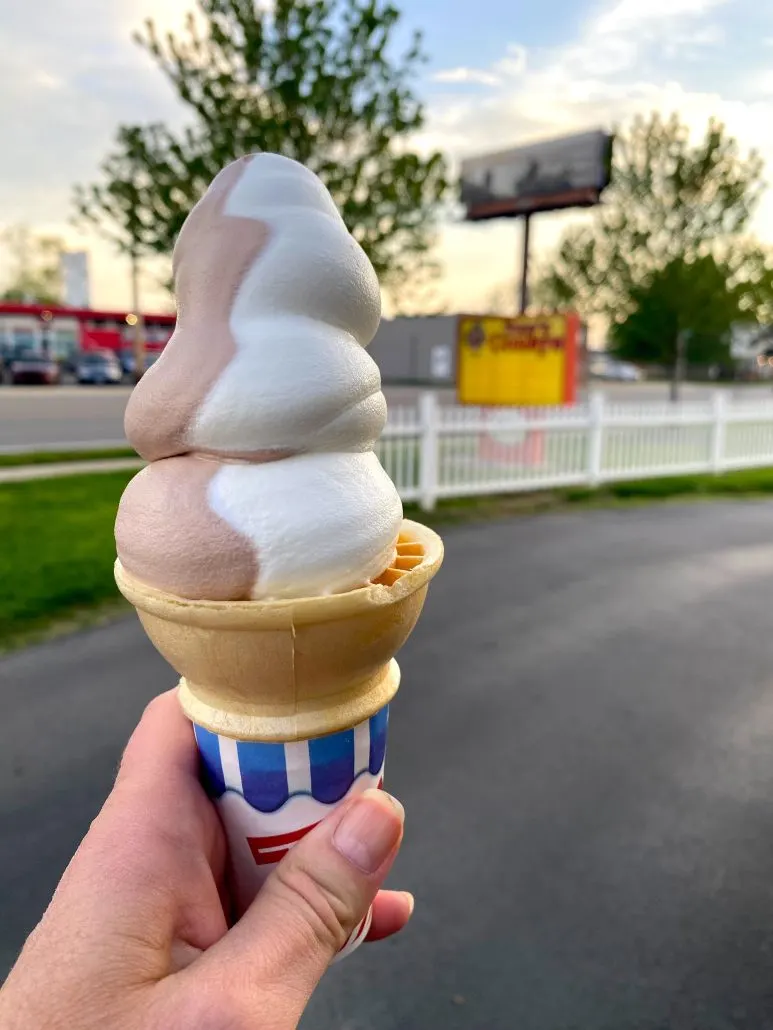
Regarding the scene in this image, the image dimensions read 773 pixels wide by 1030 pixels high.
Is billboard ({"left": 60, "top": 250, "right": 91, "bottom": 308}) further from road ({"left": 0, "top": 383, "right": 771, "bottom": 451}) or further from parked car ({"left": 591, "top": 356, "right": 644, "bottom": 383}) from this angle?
parked car ({"left": 591, "top": 356, "right": 644, "bottom": 383})

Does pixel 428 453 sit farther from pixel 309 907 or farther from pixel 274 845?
pixel 309 907

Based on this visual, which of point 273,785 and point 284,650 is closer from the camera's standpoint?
point 284,650

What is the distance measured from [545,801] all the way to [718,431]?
1000 centimetres

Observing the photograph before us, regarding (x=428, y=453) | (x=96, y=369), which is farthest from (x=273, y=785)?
(x=96, y=369)

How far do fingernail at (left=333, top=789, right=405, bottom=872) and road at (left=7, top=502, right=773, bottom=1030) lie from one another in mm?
1140

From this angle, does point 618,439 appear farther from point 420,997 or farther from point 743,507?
point 420,997

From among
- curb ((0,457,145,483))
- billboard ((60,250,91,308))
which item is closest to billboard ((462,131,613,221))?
curb ((0,457,145,483))

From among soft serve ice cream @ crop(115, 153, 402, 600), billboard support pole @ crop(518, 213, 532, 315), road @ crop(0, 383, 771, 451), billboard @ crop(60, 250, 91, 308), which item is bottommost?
road @ crop(0, 383, 771, 451)

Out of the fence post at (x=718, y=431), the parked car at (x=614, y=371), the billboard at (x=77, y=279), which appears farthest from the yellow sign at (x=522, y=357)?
the billboard at (x=77, y=279)

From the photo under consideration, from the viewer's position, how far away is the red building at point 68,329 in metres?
38.4

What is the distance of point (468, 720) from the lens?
3.77 m

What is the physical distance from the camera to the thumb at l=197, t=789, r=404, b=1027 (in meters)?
1.15

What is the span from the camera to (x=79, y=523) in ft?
23.5

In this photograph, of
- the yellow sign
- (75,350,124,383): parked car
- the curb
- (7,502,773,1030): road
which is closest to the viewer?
(7,502,773,1030): road
